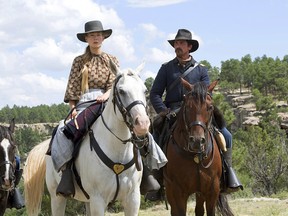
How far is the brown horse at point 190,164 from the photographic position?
26.3 ft

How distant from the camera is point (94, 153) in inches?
276

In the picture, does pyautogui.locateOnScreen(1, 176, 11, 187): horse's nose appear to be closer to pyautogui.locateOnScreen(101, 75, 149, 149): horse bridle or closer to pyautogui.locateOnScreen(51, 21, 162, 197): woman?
pyautogui.locateOnScreen(51, 21, 162, 197): woman

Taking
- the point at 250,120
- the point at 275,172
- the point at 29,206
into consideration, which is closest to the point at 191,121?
the point at 29,206

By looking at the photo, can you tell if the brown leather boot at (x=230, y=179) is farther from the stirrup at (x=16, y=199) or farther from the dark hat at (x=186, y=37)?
the stirrup at (x=16, y=199)

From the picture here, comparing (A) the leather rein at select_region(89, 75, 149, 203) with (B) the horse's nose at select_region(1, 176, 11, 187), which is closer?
(A) the leather rein at select_region(89, 75, 149, 203)

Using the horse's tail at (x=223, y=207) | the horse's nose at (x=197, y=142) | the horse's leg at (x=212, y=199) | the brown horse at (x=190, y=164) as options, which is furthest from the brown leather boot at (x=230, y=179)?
the horse's nose at (x=197, y=142)

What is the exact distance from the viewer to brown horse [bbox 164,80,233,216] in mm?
8031

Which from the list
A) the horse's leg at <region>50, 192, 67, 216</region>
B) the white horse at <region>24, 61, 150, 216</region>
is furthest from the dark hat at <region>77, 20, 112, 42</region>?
the horse's leg at <region>50, 192, 67, 216</region>

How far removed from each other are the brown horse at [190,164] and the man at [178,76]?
0.57m

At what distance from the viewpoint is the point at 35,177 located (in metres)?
9.59

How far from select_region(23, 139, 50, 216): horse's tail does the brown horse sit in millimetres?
2331

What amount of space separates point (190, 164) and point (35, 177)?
2.98 meters

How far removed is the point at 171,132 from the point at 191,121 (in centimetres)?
110

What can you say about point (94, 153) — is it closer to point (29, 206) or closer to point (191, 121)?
point (191, 121)
